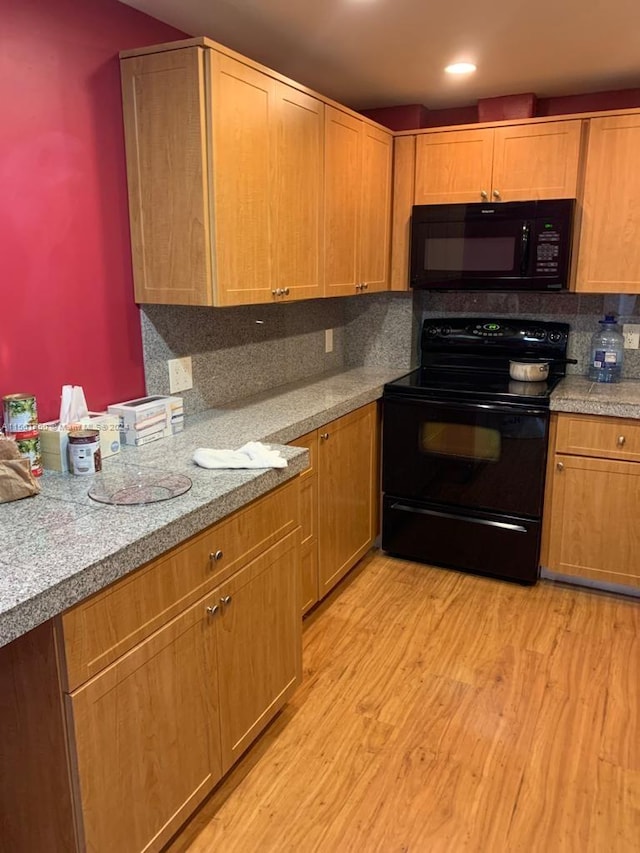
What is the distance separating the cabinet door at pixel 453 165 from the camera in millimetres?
3111

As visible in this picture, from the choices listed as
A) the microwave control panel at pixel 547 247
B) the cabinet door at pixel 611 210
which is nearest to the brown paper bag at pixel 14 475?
the microwave control panel at pixel 547 247

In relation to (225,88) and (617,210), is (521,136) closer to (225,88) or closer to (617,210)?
(617,210)

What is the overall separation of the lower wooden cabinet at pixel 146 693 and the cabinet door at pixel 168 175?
811mm

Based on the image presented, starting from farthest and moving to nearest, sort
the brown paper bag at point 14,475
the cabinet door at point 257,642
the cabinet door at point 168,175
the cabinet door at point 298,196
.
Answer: the cabinet door at point 298,196 → the cabinet door at point 168,175 → the cabinet door at point 257,642 → the brown paper bag at point 14,475

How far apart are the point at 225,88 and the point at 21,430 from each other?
121 centimetres

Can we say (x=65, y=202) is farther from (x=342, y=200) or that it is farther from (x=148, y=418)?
(x=342, y=200)

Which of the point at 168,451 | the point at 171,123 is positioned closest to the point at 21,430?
the point at 168,451

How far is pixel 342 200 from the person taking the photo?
9.39ft

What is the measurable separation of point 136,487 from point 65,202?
2.96ft

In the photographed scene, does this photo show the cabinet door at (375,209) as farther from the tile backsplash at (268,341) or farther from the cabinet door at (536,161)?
the cabinet door at (536,161)

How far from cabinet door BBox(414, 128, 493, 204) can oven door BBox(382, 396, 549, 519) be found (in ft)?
3.45

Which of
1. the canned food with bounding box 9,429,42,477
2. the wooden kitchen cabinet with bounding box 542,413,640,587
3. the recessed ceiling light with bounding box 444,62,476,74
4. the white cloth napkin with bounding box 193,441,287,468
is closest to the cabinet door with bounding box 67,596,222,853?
the white cloth napkin with bounding box 193,441,287,468

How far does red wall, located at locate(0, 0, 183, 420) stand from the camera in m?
1.77

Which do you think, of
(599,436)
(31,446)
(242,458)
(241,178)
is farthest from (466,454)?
(31,446)
